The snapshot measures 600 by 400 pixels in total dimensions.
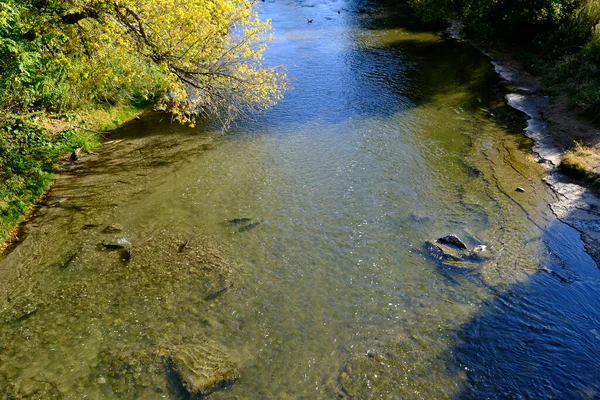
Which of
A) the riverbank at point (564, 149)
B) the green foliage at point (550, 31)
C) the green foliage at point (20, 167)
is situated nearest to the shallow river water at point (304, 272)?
the riverbank at point (564, 149)

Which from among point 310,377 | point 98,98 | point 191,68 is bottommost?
point 310,377

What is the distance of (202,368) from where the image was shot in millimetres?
10812

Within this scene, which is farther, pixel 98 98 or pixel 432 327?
pixel 98 98

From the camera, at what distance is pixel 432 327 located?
12.0 m

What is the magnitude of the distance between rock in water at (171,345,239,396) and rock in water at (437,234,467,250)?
8.27m

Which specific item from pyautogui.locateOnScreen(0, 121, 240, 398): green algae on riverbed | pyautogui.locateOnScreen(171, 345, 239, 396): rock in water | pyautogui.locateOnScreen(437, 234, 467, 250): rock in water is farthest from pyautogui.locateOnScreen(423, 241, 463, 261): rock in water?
pyautogui.locateOnScreen(171, 345, 239, 396): rock in water

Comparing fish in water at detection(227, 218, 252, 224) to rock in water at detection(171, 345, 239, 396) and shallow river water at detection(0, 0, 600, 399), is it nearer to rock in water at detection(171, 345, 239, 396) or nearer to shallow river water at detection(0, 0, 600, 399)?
shallow river water at detection(0, 0, 600, 399)

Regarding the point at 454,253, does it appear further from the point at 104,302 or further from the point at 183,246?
the point at 104,302

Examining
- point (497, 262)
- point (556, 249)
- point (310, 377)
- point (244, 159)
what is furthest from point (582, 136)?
point (310, 377)

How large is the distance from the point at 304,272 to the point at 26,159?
1183 centimetres

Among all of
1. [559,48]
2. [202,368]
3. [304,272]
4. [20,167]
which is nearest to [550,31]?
[559,48]

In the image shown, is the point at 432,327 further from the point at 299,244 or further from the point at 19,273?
the point at 19,273

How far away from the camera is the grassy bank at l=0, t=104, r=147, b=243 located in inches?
602

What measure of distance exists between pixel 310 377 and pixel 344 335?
1.62m
